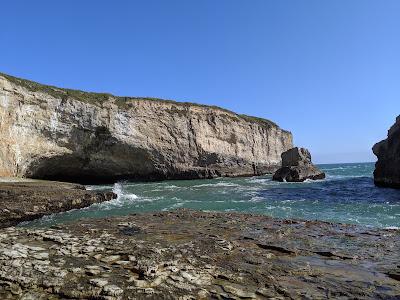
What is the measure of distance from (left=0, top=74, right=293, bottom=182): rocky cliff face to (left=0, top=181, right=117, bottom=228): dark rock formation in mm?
14728

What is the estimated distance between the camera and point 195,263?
7.84 meters

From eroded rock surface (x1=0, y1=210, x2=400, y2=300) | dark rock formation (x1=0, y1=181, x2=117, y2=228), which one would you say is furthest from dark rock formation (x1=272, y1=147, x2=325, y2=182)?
eroded rock surface (x1=0, y1=210, x2=400, y2=300)

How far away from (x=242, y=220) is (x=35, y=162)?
32.7m

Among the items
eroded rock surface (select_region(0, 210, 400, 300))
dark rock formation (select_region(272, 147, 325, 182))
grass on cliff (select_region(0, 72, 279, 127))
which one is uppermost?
grass on cliff (select_region(0, 72, 279, 127))

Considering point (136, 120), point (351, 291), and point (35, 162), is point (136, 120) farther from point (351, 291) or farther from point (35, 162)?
point (351, 291)

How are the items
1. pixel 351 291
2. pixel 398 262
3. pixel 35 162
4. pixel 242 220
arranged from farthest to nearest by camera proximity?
Answer: 1. pixel 35 162
2. pixel 242 220
3. pixel 398 262
4. pixel 351 291

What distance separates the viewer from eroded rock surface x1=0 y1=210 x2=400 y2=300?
20.7 ft

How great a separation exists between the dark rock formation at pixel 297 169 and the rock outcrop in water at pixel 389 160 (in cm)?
1113

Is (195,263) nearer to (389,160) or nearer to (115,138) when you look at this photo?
(389,160)

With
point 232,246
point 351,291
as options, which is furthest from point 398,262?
point 232,246

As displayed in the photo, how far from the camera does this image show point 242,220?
46.7ft

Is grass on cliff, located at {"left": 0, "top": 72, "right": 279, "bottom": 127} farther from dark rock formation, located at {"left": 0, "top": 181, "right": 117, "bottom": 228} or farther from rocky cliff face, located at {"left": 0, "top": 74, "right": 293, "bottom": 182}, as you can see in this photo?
dark rock formation, located at {"left": 0, "top": 181, "right": 117, "bottom": 228}

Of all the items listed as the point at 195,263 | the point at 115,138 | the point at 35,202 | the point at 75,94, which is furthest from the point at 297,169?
the point at 195,263

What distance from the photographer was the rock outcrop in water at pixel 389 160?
36375 millimetres
